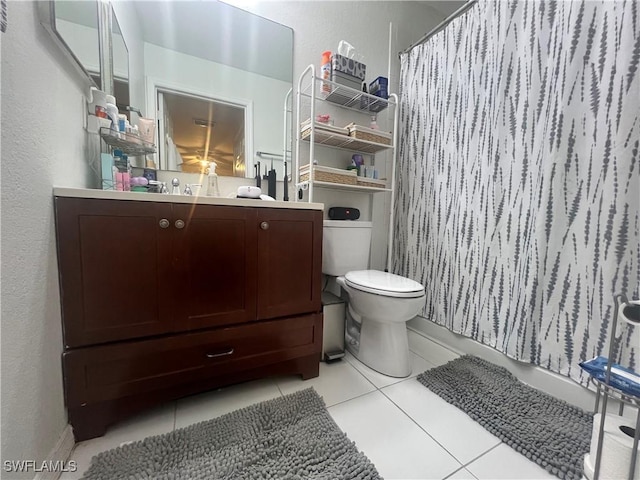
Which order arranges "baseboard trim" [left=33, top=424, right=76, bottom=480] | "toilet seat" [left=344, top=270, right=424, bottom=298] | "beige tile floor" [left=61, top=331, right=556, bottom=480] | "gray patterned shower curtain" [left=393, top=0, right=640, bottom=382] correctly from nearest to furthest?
"baseboard trim" [left=33, top=424, right=76, bottom=480] < "beige tile floor" [left=61, top=331, right=556, bottom=480] < "gray patterned shower curtain" [left=393, top=0, right=640, bottom=382] < "toilet seat" [left=344, top=270, right=424, bottom=298]

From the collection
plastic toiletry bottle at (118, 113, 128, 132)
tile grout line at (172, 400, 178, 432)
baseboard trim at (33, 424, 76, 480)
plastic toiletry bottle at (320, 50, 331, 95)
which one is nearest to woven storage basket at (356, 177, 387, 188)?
plastic toiletry bottle at (320, 50, 331, 95)

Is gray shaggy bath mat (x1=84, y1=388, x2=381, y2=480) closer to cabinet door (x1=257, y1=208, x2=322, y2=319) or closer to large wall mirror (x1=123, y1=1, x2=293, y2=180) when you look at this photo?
cabinet door (x1=257, y1=208, x2=322, y2=319)

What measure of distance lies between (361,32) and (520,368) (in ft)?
7.29

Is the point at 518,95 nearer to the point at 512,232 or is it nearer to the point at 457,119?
the point at 457,119

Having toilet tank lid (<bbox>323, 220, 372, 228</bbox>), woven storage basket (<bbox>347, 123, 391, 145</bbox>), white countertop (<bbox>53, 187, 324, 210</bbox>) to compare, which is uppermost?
woven storage basket (<bbox>347, 123, 391, 145</bbox>)

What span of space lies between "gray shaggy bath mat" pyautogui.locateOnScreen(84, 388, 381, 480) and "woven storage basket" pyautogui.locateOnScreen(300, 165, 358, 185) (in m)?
1.15

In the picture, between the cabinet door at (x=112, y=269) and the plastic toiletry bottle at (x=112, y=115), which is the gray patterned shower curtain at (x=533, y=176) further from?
the plastic toiletry bottle at (x=112, y=115)

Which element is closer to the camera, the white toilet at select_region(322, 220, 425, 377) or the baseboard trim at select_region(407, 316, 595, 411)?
the baseboard trim at select_region(407, 316, 595, 411)

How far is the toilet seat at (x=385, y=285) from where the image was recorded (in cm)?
111

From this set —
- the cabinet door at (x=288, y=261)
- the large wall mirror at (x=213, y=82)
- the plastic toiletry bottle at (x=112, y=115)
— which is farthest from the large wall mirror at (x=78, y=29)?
the cabinet door at (x=288, y=261)

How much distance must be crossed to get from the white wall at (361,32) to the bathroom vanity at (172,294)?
80cm

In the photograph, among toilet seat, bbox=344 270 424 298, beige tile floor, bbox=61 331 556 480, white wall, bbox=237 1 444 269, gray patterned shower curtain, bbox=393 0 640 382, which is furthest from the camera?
white wall, bbox=237 1 444 269

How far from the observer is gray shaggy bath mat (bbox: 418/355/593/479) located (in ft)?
2.59

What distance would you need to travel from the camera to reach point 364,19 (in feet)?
5.87
